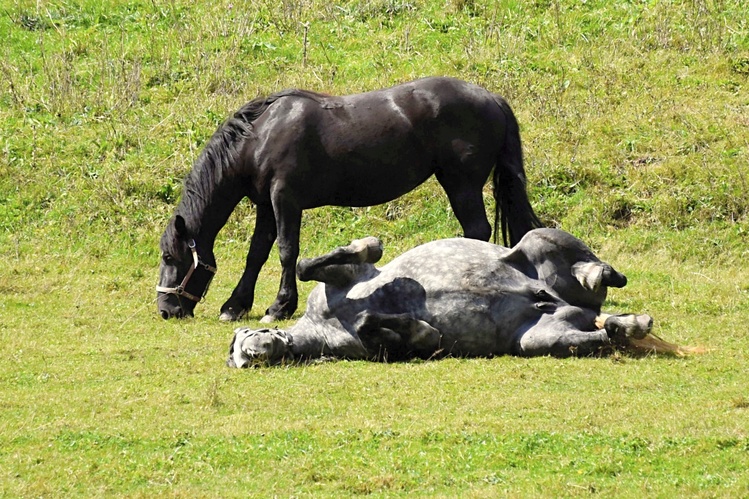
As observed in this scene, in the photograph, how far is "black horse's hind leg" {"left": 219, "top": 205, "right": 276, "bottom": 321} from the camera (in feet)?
41.5

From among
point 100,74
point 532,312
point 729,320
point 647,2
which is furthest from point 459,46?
point 532,312

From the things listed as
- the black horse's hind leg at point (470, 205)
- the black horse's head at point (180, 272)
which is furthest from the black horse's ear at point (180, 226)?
the black horse's hind leg at point (470, 205)

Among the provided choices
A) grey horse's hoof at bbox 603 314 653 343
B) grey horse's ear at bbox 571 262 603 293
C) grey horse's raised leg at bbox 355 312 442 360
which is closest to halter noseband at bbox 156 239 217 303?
grey horse's raised leg at bbox 355 312 442 360

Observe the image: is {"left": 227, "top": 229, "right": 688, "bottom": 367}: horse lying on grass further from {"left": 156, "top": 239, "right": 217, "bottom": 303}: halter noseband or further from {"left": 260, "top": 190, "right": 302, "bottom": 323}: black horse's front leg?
{"left": 156, "top": 239, "right": 217, "bottom": 303}: halter noseband

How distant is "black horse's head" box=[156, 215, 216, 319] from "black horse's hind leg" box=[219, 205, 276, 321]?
0.36 m

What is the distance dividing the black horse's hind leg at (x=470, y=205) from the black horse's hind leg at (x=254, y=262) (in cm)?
202

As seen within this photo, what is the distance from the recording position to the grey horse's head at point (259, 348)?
30.3 feet

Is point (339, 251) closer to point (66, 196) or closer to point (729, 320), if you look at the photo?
point (729, 320)

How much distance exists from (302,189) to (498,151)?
2127 mm

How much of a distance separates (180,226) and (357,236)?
436 cm

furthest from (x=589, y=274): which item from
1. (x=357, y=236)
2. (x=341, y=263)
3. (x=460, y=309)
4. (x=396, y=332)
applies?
(x=357, y=236)

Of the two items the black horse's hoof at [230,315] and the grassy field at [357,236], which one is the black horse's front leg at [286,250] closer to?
the black horse's hoof at [230,315]


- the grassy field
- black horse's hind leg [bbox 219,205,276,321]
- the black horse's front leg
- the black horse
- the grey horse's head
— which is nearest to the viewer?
the grassy field

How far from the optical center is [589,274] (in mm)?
9227
